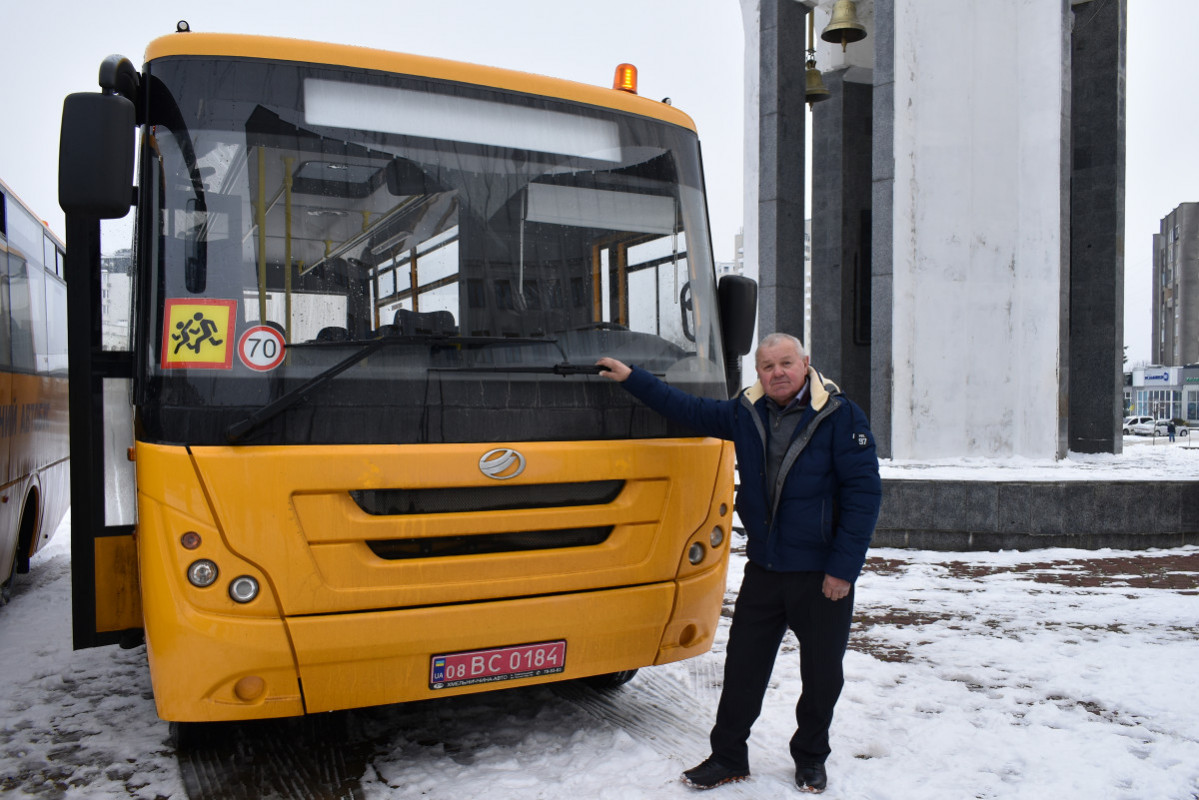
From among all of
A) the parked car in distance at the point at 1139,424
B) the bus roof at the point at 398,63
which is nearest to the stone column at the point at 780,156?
the bus roof at the point at 398,63

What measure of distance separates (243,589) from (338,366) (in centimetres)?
84

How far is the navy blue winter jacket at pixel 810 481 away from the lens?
11.7 ft

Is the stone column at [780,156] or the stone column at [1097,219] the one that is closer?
the stone column at [780,156]

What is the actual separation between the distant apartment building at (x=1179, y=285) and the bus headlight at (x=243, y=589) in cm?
8014

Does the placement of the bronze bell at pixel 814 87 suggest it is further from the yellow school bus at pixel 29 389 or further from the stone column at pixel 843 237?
the yellow school bus at pixel 29 389

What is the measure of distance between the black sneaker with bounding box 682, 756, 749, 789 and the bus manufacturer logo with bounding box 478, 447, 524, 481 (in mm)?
1350

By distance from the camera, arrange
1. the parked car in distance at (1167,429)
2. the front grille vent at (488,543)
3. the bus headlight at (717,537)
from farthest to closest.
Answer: the parked car in distance at (1167,429) → the bus headlight at (717,537) → the front grille vent at (488,543)

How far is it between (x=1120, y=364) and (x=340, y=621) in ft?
51.0

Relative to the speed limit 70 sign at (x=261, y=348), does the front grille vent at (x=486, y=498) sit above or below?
below

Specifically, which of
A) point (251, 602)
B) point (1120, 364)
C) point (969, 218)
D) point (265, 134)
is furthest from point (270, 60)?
point (1120, 364)

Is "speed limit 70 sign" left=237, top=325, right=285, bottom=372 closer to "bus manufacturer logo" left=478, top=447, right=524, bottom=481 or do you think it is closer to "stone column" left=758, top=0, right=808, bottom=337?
"bus manufacturer logo" left=478, top=447, right=524, bottom=481

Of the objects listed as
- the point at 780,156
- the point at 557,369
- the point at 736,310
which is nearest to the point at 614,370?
the point at 557,369

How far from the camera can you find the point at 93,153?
328 centimetres

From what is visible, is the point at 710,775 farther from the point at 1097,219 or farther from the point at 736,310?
the point at 1097,219
